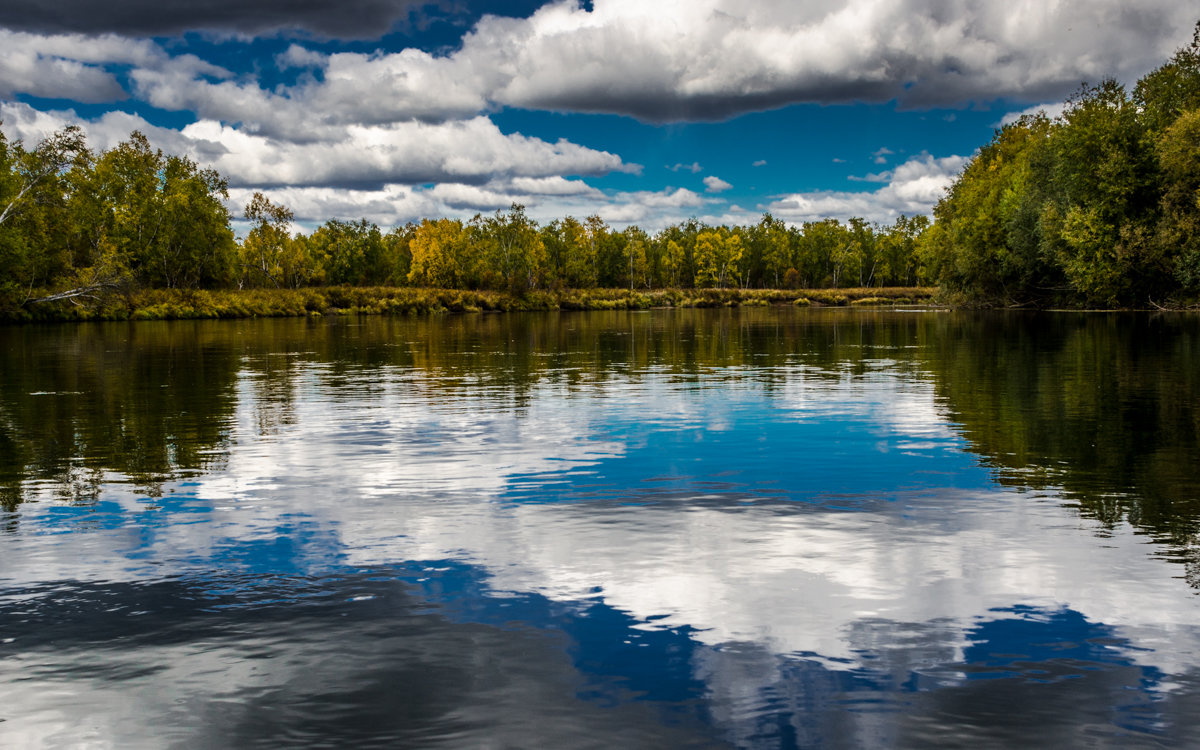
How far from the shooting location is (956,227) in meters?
96.8

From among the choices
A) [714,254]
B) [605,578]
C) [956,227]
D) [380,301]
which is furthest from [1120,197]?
[714,254]

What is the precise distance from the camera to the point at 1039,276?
8906 centimetres

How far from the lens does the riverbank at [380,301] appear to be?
77.8m

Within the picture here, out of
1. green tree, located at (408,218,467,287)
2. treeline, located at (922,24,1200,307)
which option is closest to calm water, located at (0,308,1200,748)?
treeline, located at (922,24,1200,307)

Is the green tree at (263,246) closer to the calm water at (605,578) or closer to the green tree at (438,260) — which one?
the green tree at (438,260)

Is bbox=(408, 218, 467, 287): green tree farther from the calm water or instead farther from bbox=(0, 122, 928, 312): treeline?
the calm water

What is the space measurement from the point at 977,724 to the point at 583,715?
7.76 ft

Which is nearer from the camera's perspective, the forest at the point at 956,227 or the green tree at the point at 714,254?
the forest at the point at 956,227

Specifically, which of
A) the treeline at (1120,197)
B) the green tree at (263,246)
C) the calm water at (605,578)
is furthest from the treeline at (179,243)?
the treeline at (1120,197)

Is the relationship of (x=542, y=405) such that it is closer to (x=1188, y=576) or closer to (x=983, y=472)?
(x=983, y=472)

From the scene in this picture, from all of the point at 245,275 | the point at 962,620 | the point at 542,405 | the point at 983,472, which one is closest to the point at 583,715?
the point at 962,620

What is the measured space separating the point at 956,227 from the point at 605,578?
9905cm

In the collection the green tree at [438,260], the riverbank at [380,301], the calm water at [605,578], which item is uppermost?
the green tree at [438,260]

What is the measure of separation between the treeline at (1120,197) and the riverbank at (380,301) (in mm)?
65387
